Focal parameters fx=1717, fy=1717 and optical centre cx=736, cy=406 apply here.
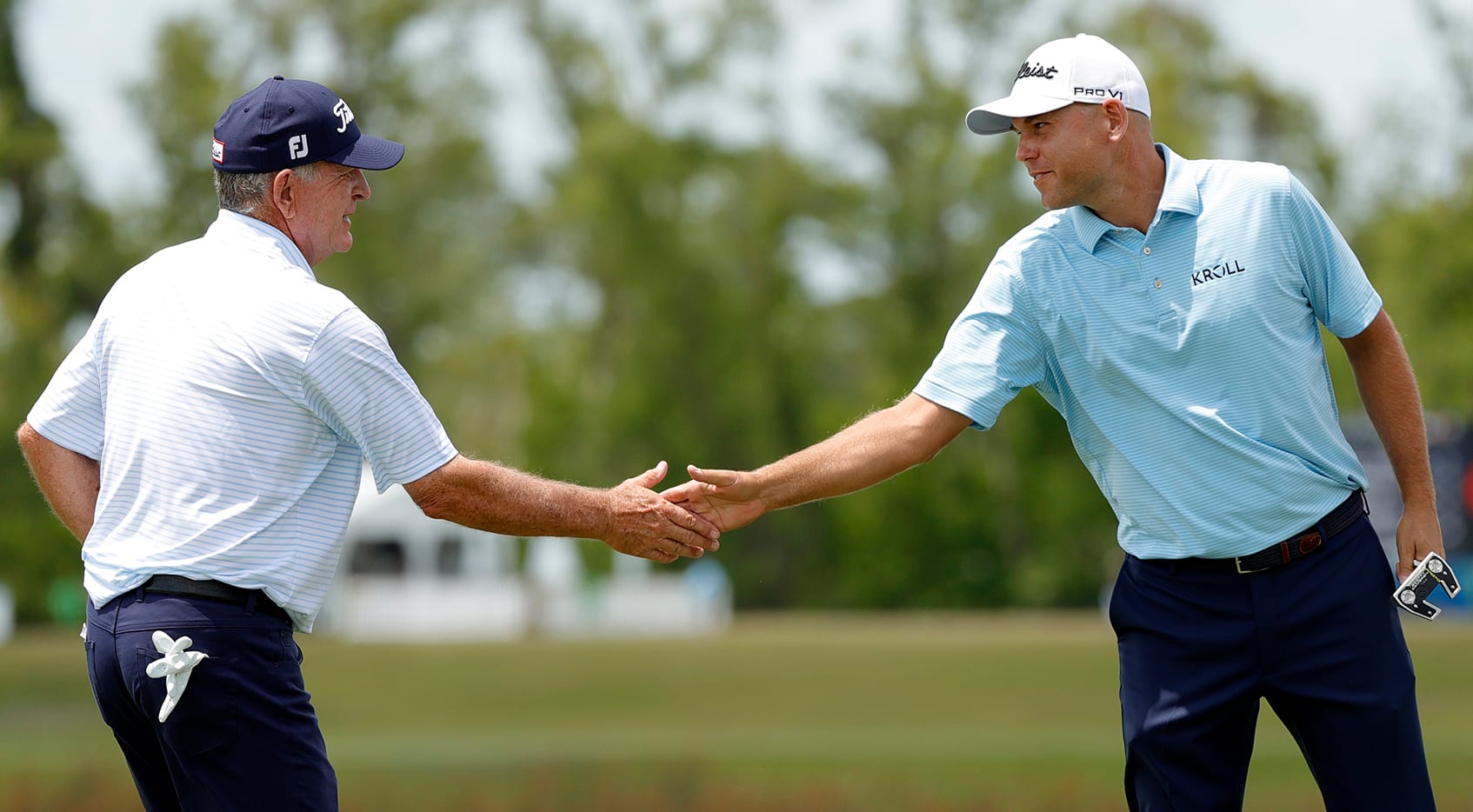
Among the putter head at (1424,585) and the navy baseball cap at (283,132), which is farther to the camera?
the putter head at (1424,585)

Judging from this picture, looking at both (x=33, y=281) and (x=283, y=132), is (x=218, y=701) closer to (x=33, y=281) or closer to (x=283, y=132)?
(x=283, y=132)

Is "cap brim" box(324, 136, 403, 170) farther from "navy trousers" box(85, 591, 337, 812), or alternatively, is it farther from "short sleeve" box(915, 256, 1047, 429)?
"short sleeve" box(915, 256, 1047, 429)

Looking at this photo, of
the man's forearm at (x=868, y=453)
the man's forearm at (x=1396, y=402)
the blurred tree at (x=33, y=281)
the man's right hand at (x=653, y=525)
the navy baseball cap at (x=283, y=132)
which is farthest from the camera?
the blurred tree at (x=33, y=281)

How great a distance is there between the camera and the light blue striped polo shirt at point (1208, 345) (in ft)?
14.0

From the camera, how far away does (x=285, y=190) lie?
13.8 ft

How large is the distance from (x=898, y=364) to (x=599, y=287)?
788 centimetres

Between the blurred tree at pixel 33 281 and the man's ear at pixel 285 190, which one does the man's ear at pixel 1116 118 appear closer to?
the man's ear at pixel 285 190

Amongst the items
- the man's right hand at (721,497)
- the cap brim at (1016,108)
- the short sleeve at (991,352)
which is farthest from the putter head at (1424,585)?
the man's right hand at (721,497)

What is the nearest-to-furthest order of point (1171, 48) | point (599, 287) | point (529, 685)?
point (529, 685) < point (599, 287) < point (1171, 48)

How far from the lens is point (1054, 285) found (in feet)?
14.6

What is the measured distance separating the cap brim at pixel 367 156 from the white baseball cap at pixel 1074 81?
1.50 m

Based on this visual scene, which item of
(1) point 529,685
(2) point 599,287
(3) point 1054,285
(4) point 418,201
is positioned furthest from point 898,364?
(3) point 1054,285

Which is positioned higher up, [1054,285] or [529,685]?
[1054,285]

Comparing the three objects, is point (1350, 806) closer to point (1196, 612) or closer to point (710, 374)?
point (1196, 612)
